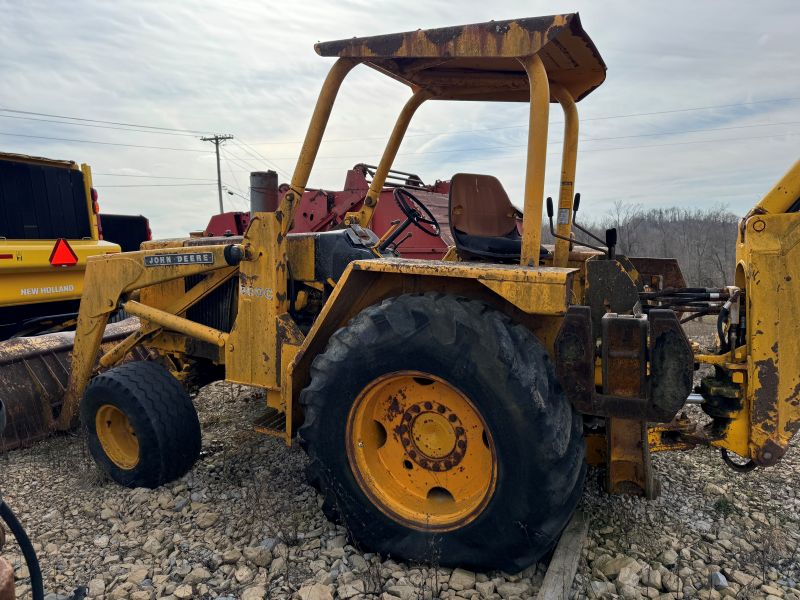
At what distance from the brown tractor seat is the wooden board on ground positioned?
5.01 feet

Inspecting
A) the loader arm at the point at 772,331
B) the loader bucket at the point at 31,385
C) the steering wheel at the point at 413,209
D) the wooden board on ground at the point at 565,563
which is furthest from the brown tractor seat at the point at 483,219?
the loader bucket at the point at 31,385

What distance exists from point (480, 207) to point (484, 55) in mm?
1291

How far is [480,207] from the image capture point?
3.69 meters

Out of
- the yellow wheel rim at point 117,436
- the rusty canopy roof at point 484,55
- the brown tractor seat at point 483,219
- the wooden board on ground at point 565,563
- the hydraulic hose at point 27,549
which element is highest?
the rusty canopy roof at point 484,55

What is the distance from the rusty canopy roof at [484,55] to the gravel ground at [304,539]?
92.5 inches

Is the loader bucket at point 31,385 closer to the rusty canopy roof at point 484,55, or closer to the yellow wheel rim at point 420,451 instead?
the yellow wheel rim at point 420,451

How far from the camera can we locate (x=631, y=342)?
2.28 meters

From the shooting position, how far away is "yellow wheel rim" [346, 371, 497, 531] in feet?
8.31

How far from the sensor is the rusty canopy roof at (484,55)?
2.43m

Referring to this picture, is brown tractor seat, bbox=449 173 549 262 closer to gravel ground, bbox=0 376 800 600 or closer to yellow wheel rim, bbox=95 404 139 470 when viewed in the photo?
gravel ground, bbox=0 376 800 600

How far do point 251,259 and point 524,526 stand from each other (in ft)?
6.85

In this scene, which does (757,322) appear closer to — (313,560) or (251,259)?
(313,560)

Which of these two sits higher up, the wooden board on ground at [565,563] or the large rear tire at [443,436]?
the large rear tire at [443,436]

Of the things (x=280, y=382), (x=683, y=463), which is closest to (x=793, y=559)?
(x=683, y=463)
